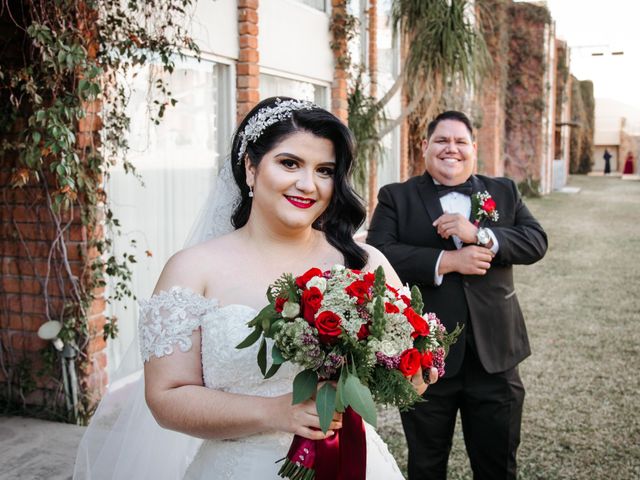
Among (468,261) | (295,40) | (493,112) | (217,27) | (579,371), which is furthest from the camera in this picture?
(493,112)

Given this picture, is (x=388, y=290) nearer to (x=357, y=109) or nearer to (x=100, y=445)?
(x=100, y=445)

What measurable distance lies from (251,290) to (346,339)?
1.83ft

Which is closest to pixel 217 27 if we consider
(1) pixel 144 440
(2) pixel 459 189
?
(2) pixel 459 189

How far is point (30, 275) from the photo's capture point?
461 cm

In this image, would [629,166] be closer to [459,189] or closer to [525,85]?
[525,85]

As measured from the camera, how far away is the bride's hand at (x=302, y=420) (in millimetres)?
1780

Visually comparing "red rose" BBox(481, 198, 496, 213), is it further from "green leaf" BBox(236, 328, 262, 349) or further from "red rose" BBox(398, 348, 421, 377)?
"green leaf" BBox(236, 328, 262, 349)

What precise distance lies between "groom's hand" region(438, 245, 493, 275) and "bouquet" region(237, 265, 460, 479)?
4.77 ft

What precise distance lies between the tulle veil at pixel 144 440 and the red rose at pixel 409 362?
101cm

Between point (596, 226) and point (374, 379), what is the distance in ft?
58.1

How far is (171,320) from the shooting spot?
203cm

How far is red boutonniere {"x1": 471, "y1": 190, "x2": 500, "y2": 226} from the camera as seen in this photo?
130 inches

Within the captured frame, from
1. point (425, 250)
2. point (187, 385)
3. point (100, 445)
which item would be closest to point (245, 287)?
point (187, 385)

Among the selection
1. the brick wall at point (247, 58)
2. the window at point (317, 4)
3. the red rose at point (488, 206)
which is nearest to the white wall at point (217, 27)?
the brick wall at point (247, 58)
